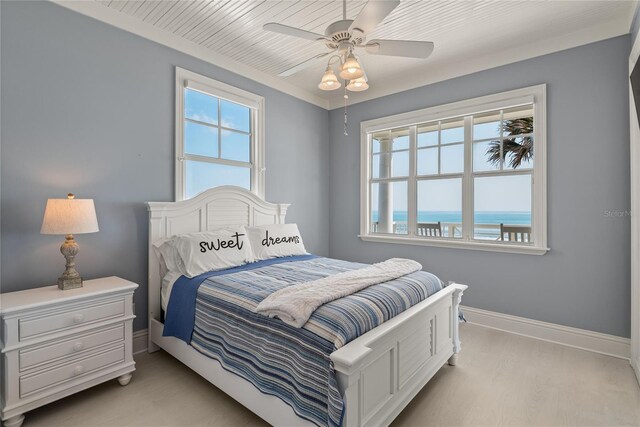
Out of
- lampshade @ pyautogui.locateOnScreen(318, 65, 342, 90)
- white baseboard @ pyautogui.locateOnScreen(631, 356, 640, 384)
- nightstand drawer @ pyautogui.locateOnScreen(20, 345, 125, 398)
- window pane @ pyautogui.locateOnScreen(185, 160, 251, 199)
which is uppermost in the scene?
lampshade @ pyautogui.locateOnScreen(318, 65, 342, 90)

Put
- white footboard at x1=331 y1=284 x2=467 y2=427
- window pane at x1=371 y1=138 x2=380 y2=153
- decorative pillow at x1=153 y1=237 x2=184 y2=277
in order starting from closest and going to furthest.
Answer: white footboard at x1=331 y1=284 x2=467 y2=427, decorative pillow at x1=153 y1=237 x2=184 y2=277, window pane at x1=371 y1=138 x2=380 y2=153

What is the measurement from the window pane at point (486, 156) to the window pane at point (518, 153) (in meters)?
0.09

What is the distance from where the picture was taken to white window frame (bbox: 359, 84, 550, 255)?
10.1ft

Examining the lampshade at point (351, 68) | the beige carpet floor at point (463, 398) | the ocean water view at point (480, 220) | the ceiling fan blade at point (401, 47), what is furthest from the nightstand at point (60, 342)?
the ocean water view at point (480, 220)

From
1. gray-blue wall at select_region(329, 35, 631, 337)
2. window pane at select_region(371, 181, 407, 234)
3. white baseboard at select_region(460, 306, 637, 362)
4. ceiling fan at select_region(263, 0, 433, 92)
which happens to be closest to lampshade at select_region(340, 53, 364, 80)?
ceiling fan at select_region(263, 0, 433, 92)

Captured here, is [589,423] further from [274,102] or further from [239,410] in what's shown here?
[274,102]

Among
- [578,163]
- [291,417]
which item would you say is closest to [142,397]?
[291,417]

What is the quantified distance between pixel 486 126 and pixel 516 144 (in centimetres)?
37

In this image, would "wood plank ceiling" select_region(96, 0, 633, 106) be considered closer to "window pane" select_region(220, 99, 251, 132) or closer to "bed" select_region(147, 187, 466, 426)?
"window pane" select_region(220, 99, 251, 132)

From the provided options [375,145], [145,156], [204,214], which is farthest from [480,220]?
[145,156]

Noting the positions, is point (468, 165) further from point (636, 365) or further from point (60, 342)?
point (60, 342)

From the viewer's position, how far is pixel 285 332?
1652mm

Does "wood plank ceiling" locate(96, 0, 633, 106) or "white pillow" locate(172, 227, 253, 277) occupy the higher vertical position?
"wood plank ceiling" locate(96, 0, 633, 106)

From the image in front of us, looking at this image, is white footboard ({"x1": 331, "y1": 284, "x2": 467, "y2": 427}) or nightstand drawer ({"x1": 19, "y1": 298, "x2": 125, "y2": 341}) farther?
nightstand drawer ({"x1": 19, "y1": 298, "x2": 125, "y2": 341})
